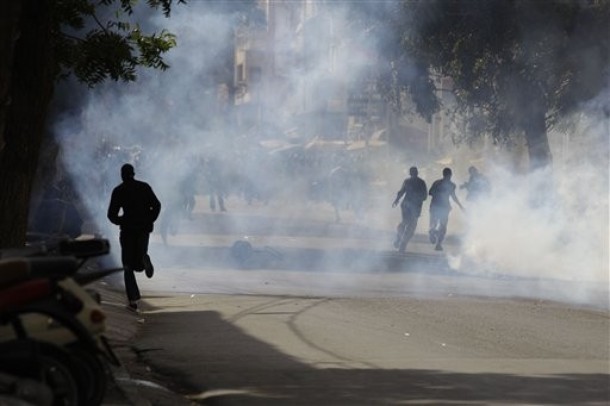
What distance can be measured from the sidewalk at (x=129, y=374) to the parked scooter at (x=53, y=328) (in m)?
1.58

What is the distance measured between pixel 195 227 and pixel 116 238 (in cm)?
835

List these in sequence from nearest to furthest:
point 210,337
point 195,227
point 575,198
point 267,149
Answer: point 210,337
point 575,198
point 195,227
point 267,149

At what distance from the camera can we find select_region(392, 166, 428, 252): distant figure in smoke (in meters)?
27.4

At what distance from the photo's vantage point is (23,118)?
1115cm

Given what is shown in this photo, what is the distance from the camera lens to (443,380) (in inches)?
414

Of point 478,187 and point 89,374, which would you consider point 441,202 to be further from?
point 89,374

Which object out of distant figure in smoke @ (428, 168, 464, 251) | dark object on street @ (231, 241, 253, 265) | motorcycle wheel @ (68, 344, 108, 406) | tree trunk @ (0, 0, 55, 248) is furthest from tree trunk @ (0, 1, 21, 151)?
distant figure in smoke @ (428, 168, 464, 251)

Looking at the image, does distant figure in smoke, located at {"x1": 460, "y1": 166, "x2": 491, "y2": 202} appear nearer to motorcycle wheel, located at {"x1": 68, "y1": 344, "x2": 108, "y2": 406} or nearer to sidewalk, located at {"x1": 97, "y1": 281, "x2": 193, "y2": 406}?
sidewalk, located at {"x1": 97, "y1": 281, "x2": 193, "y2": 406}

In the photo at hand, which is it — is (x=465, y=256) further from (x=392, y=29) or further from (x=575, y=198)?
(x=392, y=29)

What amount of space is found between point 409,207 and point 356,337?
47.6ft

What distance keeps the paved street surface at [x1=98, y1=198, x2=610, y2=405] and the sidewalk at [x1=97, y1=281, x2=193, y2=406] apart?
1.0 inches

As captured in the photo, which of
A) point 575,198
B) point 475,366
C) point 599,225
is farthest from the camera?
point 575,198

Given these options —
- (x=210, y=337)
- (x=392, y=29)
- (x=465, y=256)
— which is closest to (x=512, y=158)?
(x=392, y=29)

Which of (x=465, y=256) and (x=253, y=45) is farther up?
(x=253, y=45)
